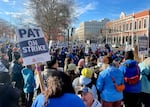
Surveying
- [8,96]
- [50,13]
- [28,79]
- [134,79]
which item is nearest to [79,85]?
[8,96]

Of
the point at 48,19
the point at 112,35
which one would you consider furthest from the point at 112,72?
the point at 112,35

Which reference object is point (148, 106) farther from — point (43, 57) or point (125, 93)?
point (43, 57)

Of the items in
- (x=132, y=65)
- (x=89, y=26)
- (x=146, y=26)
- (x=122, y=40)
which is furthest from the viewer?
(x=89, y=26)

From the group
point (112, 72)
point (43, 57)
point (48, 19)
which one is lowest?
point (112, 72)

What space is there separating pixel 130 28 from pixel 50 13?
51.6m

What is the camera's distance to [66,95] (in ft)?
9.75

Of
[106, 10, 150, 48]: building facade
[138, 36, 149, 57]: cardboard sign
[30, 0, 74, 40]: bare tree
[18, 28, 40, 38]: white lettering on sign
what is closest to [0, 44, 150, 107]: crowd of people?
[18, 28, 40, 38]: white lettering on sign

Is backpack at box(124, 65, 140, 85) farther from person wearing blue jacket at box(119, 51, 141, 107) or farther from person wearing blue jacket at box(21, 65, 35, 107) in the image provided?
person wearing blue jacket at box(21, 65, 35, 107)

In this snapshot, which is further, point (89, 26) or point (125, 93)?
point (89, 26)

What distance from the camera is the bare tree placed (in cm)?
4462

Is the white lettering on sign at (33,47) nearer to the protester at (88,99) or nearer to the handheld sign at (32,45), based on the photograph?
the handheld sign at (32,45)

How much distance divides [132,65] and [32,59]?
9.06 feet

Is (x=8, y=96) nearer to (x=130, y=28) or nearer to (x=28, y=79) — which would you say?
(x=28, y=79)

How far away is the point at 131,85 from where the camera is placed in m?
6.49
